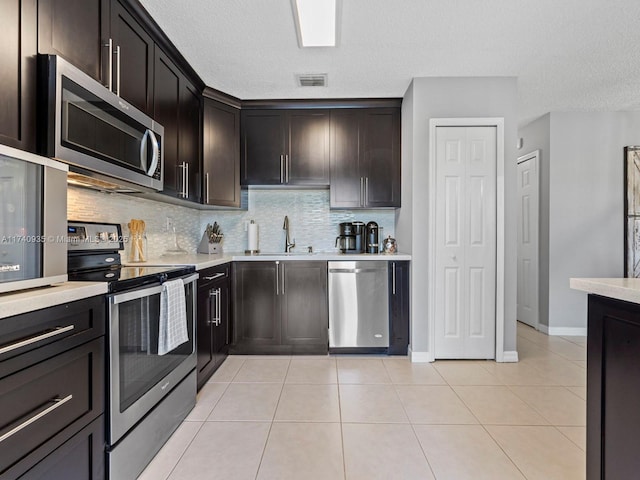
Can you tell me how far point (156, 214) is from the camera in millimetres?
2992

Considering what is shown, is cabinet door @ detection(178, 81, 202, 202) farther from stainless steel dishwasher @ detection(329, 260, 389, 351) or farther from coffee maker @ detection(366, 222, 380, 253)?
coffee maker @ detection(366, 222, 380, 253)

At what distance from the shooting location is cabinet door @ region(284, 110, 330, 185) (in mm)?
3562

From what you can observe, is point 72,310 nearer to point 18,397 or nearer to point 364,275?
point 18,397

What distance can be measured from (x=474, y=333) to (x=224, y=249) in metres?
2.69

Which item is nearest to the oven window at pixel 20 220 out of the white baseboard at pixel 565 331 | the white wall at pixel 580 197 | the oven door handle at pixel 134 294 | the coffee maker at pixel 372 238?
the oven door handle at pixel 134 294

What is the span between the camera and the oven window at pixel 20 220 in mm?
1093

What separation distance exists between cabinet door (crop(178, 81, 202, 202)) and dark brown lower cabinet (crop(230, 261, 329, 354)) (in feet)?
2.74

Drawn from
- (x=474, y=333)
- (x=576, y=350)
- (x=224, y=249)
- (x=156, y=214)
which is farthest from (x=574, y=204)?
(x=156, y=214)

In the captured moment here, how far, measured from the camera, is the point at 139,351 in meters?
1.64

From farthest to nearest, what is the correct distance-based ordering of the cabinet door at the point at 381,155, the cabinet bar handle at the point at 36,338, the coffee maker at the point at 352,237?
the coffee maker at the point at 352,237 → the cabinet door at the point at 381,155 → the cabinet bar handle at the point at 36,338

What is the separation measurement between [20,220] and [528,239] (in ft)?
15.7

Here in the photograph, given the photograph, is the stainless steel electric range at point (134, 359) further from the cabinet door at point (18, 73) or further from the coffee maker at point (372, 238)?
the coffee maker at point (372, 238)

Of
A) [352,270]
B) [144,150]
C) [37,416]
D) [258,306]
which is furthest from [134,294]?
[352,270]

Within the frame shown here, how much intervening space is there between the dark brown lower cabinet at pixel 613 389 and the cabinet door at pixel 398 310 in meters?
1.99
